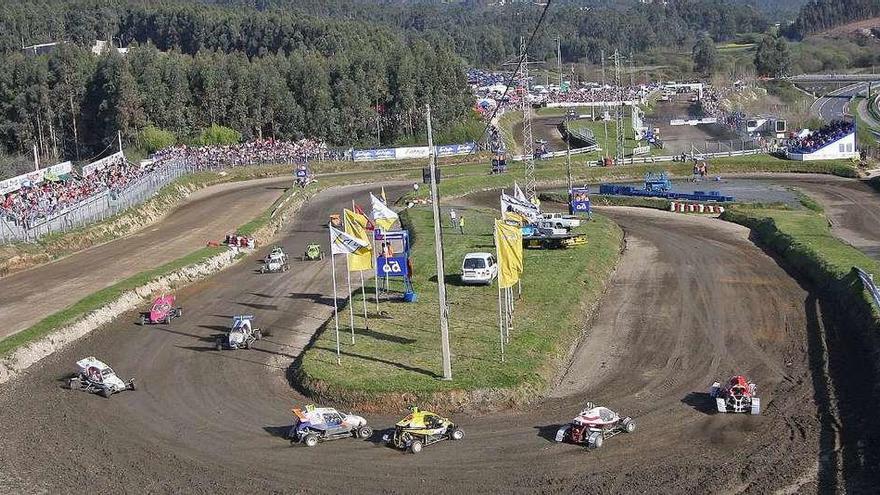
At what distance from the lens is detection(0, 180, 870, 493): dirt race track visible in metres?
27.8

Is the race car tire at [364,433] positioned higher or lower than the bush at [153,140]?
lower

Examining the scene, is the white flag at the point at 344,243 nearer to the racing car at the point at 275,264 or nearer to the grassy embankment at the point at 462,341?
the grassy embankment at the point at 462,341

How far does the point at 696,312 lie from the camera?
4572cm

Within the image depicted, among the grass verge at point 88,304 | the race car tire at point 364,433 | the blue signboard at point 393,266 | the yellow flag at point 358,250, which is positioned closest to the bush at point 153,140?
the grass verge at point 88,304

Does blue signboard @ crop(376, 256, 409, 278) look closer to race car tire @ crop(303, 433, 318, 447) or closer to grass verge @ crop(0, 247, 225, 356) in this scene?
grass verge @ crop(0, 247, 225, 356)

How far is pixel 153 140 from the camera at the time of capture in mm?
127125

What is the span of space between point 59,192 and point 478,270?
137 ft

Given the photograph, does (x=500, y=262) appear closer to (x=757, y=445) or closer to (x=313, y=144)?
(x=757, y=445)

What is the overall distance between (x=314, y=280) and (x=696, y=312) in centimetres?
2318

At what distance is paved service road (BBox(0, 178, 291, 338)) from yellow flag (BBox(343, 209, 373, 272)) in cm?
1780

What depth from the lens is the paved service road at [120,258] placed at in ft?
171

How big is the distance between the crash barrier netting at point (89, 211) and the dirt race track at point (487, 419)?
19.2 m

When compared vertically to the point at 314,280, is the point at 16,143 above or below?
above

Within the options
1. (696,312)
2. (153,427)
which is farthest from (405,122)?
(153,427)
